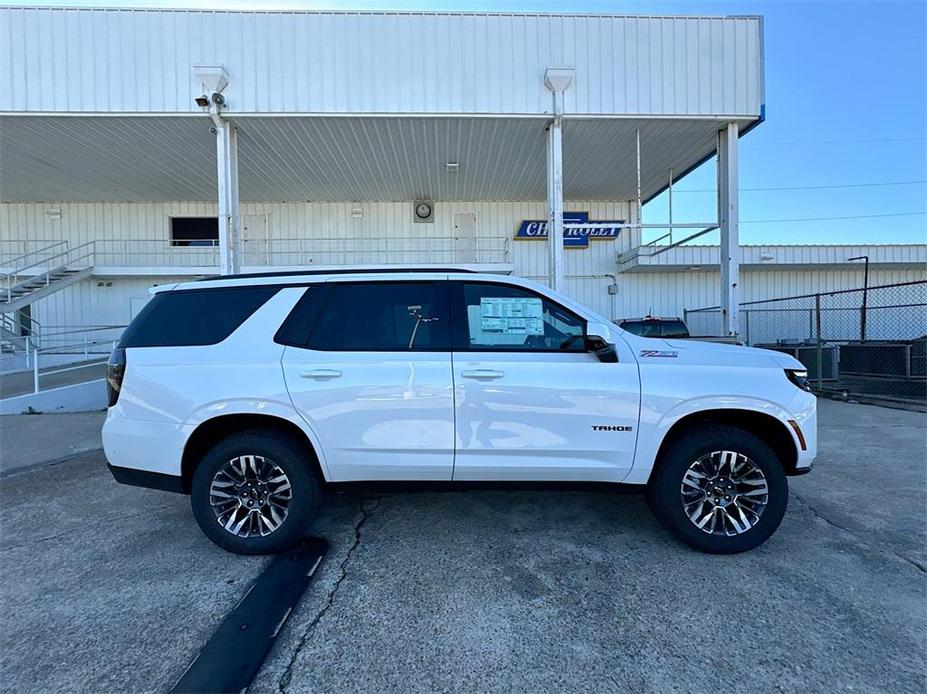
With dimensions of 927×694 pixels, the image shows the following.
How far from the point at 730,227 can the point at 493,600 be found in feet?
30.6

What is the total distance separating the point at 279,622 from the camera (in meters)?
2.45

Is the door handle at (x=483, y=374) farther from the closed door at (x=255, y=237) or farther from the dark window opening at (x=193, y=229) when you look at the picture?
the dark window opening at (x=193, y=229)

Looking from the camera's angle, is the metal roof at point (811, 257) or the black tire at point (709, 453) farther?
the metal roof at point (811, 257)

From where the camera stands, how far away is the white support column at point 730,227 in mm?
9234

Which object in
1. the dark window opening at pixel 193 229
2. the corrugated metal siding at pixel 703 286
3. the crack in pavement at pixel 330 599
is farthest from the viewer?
the corrugated metal siding at pixel 703 286

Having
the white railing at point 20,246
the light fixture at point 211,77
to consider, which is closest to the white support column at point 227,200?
the light fixture at point 211,77

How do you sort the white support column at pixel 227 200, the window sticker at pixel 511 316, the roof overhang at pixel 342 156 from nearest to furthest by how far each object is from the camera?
the window sticker at pixel 511 316
the white support column at pixel 227 200
the roof overhang at pixel 342 156

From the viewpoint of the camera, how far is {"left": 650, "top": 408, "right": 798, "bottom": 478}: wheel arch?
3105 mm

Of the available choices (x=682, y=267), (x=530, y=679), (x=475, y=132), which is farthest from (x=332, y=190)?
(x=530, y=679)

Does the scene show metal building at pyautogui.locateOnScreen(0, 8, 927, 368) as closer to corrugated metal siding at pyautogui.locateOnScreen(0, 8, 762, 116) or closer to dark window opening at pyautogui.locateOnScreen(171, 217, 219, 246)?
corrugated metal siding at pyautogui.locateOnScreen(0, 8, 762, 116)

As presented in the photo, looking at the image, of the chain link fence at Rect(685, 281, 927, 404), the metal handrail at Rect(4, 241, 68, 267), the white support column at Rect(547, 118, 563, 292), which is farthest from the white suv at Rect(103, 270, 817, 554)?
the metal handrail at Rect(4, 241, 68, 267)

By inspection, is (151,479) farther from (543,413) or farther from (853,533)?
(853,533)

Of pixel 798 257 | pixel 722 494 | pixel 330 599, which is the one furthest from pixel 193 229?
pixel 798 257

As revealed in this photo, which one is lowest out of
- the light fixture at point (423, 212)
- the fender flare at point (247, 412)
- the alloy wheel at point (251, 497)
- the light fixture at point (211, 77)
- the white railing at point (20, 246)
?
the alloy wheel at point (251, 497)
